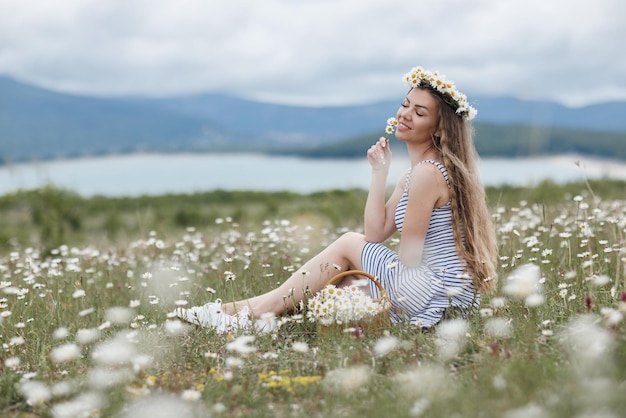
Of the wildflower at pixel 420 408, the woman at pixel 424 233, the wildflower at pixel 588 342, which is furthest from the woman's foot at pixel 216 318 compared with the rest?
the wildflower at pixel 588 342

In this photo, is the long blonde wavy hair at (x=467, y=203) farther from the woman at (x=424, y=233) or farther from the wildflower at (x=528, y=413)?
the wildflower at (x=528, y=413)

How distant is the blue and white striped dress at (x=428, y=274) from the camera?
14.5 feet

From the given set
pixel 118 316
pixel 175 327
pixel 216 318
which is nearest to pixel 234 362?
pixel 175 327

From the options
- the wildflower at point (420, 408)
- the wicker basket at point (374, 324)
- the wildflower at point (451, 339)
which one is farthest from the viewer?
the wicker basket at point (374, 324)

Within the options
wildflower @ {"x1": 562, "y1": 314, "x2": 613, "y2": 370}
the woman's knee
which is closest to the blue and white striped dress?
the woman's knee

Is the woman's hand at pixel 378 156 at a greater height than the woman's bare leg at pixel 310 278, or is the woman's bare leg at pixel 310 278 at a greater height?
the woman's hand at pixel 378 156

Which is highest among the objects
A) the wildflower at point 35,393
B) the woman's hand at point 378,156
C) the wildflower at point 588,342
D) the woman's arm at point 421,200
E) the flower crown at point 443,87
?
the flower crown at point 443,87

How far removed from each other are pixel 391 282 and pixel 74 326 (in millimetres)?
2186

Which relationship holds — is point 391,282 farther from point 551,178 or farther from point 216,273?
point 551,178

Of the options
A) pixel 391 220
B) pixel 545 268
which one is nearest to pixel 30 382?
pixel 391 220

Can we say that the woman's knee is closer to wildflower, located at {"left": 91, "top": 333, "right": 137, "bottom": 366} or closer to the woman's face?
the woman's face

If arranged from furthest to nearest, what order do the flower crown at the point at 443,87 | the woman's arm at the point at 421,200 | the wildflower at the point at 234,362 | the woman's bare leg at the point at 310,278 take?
1. the woman's bare leg at the point at 310,278
2. the flower crown at the point at 443,87
3. the woman's arm at the point at 421,200
4. the wildflower at the point at 234,362

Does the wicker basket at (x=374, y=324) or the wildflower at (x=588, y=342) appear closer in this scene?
the wildflower at (x=588, y=342)

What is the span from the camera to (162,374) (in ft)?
11.8
